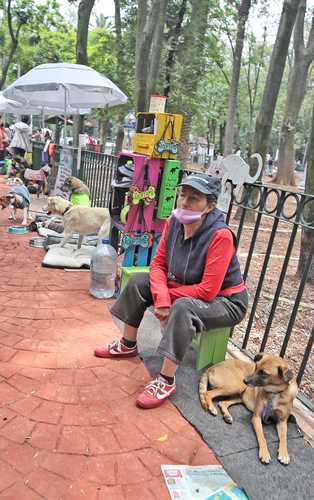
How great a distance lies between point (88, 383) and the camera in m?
2.97

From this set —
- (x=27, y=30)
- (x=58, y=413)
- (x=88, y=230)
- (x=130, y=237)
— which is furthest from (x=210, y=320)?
(x=27, y=30)

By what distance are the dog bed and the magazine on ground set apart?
11.5 ft

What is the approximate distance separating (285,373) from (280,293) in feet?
9.46

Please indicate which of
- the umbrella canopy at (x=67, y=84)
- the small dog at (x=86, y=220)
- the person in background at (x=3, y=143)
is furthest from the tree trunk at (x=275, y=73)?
the person in background at (x=3, y=143)

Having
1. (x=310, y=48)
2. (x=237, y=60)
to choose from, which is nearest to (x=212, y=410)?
(x=237, y=60)

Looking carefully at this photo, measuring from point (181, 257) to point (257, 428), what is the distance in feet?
4.03

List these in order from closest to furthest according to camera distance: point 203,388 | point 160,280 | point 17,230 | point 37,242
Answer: point 203,388 < point 160,280 < point 37,242 < point 17,230

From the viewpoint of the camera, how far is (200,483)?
7.25ft

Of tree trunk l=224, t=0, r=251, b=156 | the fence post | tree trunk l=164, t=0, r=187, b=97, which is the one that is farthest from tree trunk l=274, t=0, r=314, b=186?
the fence post

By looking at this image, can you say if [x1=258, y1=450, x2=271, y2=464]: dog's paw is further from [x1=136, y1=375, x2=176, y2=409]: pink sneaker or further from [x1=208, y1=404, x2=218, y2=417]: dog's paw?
[x1=136, y1=375, x2=176, y2=409]: pink sneaker

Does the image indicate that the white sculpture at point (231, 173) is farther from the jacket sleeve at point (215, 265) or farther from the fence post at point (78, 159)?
the fence post at point (78, 159)

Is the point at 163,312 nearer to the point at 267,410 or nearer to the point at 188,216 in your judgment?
the point at 188,216

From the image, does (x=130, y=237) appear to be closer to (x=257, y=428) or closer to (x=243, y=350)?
(x=243, y=350)

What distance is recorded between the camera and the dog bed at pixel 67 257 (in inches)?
214
